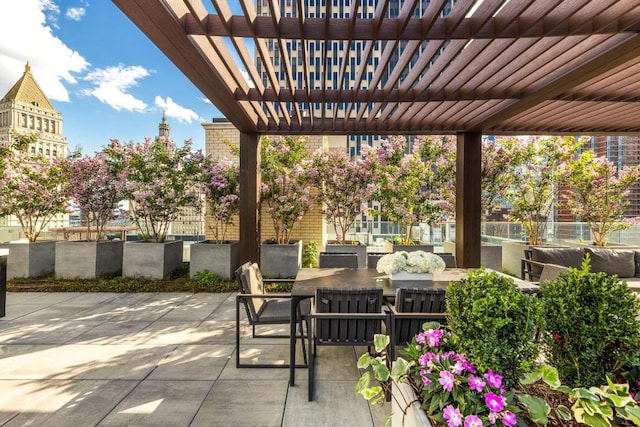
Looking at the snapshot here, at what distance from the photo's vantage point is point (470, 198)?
6289mm

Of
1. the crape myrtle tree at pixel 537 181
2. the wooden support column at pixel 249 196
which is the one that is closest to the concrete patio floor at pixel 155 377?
the wooden support column at pixel 249 196

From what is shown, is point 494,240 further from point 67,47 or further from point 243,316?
point 67,47

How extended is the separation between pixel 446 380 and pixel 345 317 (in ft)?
4.23

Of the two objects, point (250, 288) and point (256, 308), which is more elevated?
point (250, 288)

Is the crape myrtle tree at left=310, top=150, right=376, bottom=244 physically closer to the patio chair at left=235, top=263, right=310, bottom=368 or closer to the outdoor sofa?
the outdoor sofa

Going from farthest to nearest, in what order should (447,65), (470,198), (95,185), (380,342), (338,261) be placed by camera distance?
(95,185) → (470,198) → (338,261) → (447,65) → (380,342)

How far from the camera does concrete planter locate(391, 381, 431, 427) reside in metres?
1.45

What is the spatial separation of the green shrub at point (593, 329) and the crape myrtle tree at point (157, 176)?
660cm

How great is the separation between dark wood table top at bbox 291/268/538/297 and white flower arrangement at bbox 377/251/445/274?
137 millimetres

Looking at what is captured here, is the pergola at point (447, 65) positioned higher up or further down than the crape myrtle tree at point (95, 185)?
higher up

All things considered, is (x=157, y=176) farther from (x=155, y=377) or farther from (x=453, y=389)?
(x=453, y=389)

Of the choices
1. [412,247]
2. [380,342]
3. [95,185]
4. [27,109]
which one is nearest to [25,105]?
[27,109]

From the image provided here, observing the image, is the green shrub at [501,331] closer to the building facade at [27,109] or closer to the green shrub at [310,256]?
the green shrub at [310,256]

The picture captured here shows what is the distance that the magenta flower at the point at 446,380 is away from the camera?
1.40 meters
